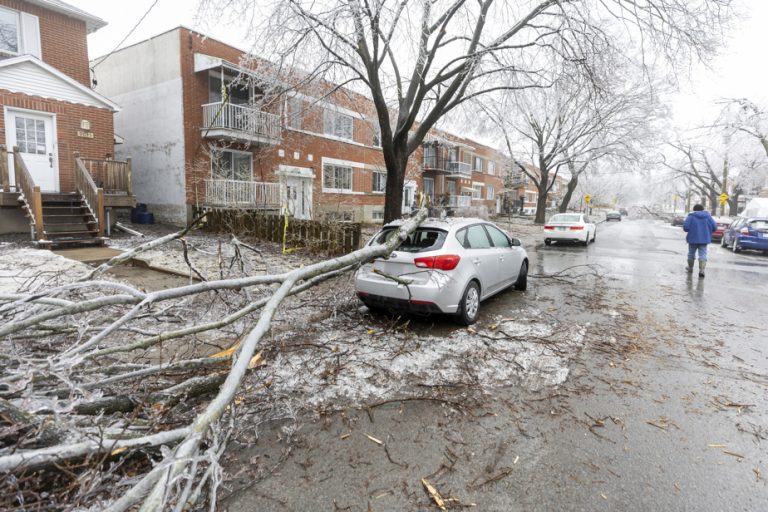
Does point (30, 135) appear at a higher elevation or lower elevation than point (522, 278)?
higher

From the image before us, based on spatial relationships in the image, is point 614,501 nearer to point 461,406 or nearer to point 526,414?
point 526,414

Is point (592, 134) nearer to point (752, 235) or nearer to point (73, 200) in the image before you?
point (752, 235)

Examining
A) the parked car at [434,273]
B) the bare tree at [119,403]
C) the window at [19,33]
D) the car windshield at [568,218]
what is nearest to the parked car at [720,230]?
the car windshield at [568,218]

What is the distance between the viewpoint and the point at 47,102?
12453 millimetres

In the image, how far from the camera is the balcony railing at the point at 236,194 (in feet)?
50.0

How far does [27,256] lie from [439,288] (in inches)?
354

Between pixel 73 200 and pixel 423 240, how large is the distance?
11.3 m

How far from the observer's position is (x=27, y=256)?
8.74m

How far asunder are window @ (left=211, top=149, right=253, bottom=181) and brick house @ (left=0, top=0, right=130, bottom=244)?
11.4ft

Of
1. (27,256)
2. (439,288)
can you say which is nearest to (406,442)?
(439,288)

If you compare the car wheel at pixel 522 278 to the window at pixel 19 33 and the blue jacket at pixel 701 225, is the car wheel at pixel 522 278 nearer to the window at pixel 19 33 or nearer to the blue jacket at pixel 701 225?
the blue jacket at pixel 701 225

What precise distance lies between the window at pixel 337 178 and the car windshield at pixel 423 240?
53.6 feet

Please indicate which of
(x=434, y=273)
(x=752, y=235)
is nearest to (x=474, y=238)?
(x=434, y=273)

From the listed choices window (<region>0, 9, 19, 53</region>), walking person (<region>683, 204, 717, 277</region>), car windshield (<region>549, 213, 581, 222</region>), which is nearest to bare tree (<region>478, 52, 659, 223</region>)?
car windshield (<region>549, 213, 581, 222</region>)
